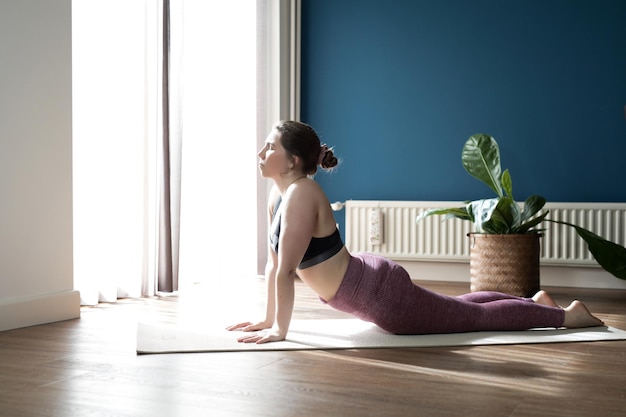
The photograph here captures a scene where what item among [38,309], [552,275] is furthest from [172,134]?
[552,275]

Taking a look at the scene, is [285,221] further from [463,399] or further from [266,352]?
[463,399]

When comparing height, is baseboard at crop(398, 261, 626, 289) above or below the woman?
below

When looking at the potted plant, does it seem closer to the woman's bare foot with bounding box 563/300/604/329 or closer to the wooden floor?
the woman's bare foot with bounding box 563/300/604/329

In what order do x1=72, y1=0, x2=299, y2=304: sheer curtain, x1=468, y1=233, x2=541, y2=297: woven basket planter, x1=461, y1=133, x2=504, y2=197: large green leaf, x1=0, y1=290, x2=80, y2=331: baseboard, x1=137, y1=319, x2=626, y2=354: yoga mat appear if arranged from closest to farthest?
x1=137, y1=319, x2=626, y2=354: yoga mat → x1=0, y1=290, x2=80, y2=331: baseboard → x1=72, y1=0, x2=299, y2=304: sheer curtain → x1=468, y1=233, x2=541, y2=297: woven basket planter → x1=461, y1=133, x2=504, y2=197: large green leaf

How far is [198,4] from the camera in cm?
422

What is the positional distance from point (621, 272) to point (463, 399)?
228 centimetres

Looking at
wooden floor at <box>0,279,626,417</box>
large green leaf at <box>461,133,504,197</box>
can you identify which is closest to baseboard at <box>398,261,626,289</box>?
large green leaf at <box>461,133,504,197</box>

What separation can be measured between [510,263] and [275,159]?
175cm

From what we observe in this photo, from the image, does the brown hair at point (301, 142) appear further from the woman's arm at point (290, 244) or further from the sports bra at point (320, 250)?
the sports bra at point (320, 250)

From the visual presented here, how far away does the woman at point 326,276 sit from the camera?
229cm

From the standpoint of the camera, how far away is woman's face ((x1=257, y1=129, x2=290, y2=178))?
2.39 meters

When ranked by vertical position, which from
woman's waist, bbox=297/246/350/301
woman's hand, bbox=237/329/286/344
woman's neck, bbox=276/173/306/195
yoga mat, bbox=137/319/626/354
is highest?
woman's neck, bbox=276/173/306/195

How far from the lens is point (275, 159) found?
239 cm

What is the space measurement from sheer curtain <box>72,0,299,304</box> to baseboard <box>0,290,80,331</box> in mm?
405
